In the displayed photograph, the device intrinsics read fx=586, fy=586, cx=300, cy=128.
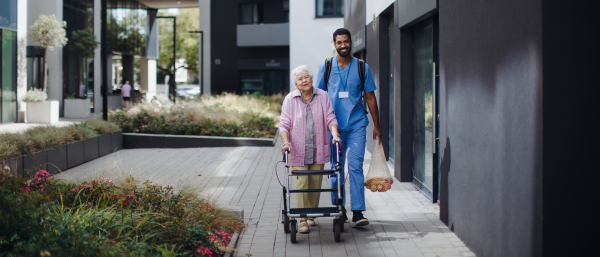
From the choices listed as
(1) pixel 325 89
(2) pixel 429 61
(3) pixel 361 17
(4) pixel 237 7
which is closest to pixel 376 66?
(3) pixel 361 17

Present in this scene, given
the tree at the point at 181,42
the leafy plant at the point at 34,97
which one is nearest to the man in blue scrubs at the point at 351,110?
the leafy plant at the point at 34,97

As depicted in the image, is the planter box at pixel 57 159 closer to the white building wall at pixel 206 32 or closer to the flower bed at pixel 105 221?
the flower bed at pixel 105 221

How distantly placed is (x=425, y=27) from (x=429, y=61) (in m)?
0.59

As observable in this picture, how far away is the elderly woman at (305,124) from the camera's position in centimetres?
568

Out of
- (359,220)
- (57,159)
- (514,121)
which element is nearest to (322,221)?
(359,220)

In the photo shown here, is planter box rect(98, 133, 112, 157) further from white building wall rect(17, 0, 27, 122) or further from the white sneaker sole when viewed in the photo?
white building wall rect(17, 0, 27, 122)

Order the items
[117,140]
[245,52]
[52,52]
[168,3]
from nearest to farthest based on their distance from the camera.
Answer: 1. [117,140]
2. [52,52]
3. [245,52]
4. [168,3]

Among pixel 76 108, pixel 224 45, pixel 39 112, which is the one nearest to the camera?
pixel 39 112

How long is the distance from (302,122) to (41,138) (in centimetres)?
650

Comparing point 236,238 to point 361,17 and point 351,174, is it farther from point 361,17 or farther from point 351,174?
point 361,17

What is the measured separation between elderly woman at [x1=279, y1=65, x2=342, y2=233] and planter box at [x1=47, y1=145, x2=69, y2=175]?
249 inches

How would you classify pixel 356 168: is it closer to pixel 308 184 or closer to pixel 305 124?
pixel 308 184

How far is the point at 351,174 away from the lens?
5867 mm

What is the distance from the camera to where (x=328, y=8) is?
30250 millimetres
